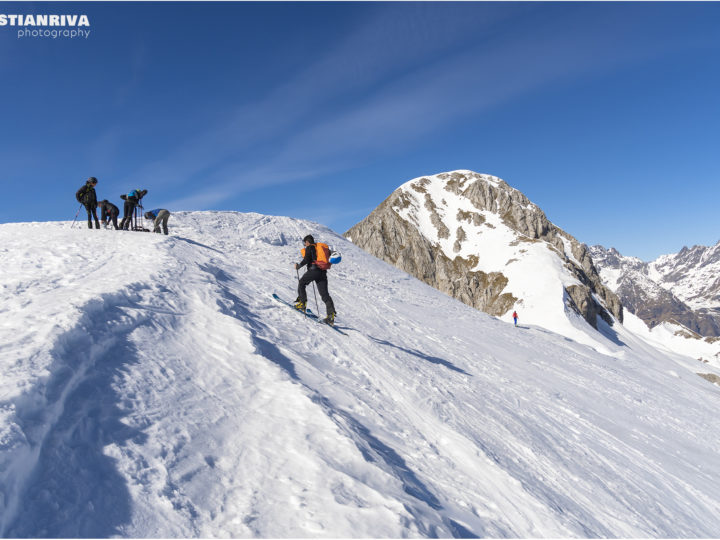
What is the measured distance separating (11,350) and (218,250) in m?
14.9

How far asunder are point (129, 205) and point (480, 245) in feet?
388

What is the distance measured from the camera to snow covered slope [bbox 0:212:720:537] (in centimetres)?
345

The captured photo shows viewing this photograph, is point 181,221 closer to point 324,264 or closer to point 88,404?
point 324,264

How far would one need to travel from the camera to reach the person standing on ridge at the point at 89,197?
17.0 m

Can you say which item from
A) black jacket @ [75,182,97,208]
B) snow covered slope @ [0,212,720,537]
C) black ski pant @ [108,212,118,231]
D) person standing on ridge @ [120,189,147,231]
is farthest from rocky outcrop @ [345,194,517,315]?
black jacket @ [75,182,97,208]

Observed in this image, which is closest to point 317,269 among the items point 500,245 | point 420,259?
point 420,259

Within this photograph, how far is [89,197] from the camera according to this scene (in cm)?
1731

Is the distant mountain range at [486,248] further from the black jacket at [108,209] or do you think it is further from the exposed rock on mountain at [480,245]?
the black jacket at [108,209]

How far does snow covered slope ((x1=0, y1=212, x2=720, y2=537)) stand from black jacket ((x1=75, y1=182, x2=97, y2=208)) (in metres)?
4.17

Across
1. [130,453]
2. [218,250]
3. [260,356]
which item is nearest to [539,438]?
[260,356]

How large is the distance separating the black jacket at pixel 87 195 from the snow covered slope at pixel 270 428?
4.17 meters

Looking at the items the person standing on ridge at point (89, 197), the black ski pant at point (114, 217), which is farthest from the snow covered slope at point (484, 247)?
the person standing on ridge at point (89, 197)

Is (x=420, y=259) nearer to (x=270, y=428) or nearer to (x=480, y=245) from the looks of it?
(x=480, y=245)

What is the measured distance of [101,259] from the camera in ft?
37.2
